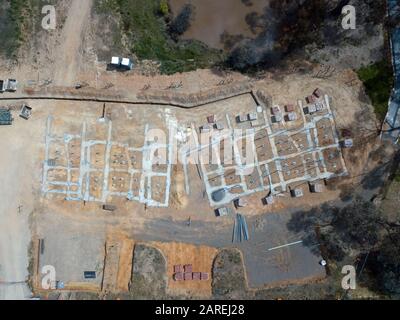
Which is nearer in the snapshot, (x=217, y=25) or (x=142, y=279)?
(x=142, y=279)

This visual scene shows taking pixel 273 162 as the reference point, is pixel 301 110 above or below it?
above

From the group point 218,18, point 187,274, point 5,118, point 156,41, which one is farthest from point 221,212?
point 5,118

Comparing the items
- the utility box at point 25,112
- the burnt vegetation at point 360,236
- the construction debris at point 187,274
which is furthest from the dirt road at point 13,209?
the burnt vegetation at point 360,236

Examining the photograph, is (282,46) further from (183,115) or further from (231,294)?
(231,294)

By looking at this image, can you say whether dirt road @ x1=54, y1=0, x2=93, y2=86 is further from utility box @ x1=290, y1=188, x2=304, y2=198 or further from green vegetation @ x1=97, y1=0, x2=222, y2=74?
utility box @ x1=290, y1=188, x2=304, y2=198

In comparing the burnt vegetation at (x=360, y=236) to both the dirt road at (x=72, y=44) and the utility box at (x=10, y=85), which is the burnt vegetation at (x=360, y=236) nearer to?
the dirt road at (x=72, y=44)
